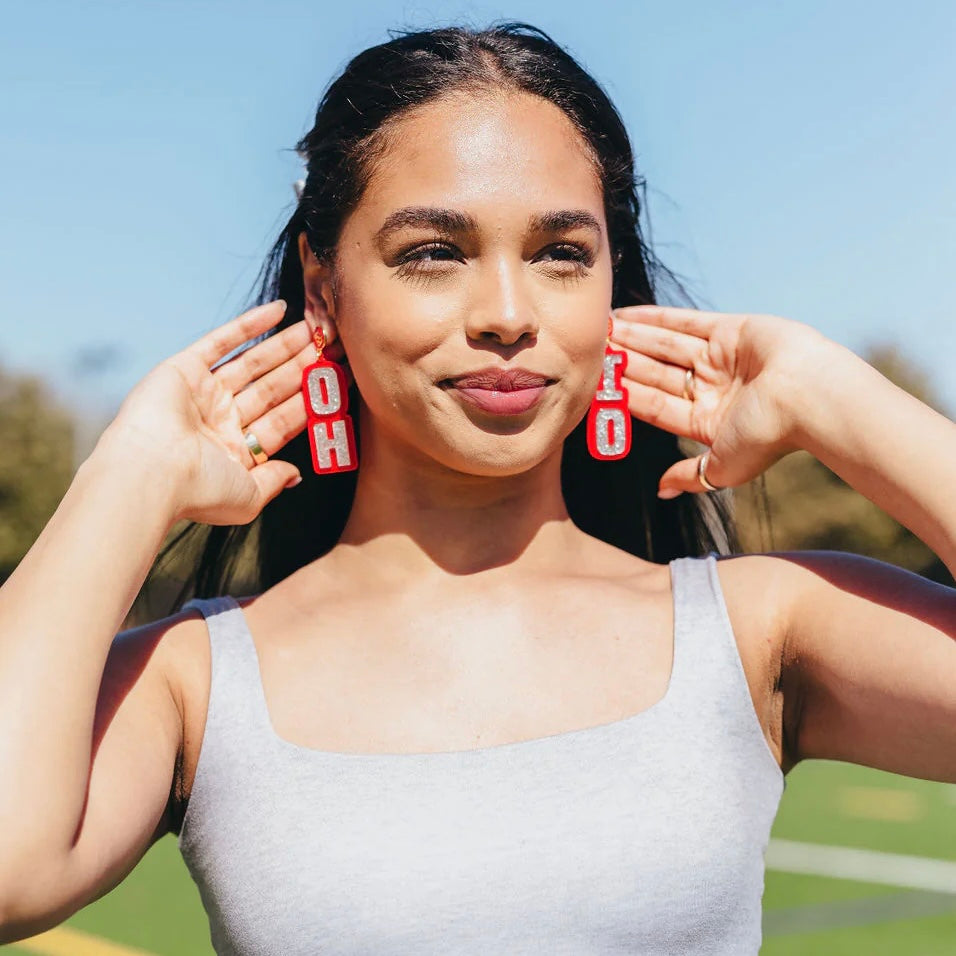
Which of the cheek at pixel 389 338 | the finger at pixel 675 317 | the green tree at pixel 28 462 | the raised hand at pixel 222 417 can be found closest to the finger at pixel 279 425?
the raised hand at pixel 222 417

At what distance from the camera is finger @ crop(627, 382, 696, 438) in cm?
286

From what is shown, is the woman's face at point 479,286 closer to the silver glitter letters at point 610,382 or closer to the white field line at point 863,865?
the silver glitter letters at point 610,382

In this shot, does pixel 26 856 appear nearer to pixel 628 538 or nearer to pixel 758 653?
pixel 758 653

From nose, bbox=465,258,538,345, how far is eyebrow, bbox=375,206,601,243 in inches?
3.7

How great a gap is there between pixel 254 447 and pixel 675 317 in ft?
3.19

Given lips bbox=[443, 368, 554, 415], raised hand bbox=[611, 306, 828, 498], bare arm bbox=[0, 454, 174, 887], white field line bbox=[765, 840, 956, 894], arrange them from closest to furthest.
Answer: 1. bare arm bbox=[0, 454, 174, 887]
2. lips bbox=[443, 368, 554, 415]
3. raised hand bbox=[611, 306, 828, 498]
4. white field line bbox=[765, 840, 956, 894]

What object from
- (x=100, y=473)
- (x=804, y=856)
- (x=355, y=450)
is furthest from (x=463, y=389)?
(x=804, y=856)

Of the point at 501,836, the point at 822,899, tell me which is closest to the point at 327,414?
the point at 501,836

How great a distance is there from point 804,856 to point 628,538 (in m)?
7.25

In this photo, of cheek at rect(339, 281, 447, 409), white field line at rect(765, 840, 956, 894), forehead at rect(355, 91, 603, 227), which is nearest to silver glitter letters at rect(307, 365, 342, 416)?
cheek at rect(339, 281, 447, 409)

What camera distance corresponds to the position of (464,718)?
2434 mm

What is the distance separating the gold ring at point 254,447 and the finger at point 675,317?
852 mm

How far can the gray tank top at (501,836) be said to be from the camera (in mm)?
2205

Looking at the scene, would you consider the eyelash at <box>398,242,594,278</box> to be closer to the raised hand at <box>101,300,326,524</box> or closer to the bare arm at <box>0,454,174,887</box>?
the raised hand at <box>101,300,326,524</box>
